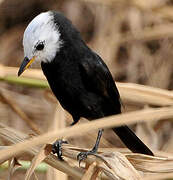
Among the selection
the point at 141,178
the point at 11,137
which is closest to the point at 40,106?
the point at 11,137

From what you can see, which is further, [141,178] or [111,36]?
[111,36]

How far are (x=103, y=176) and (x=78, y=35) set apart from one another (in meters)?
1.01

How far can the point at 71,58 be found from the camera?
2.90 m

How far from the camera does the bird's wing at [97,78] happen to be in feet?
9.62

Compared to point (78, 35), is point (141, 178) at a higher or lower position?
lower

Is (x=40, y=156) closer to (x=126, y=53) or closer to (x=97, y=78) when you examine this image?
(x=97, y=78)

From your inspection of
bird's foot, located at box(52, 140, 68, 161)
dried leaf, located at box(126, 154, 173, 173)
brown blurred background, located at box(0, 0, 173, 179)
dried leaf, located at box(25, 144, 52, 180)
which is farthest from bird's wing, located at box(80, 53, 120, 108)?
brown blurred background, located at box(0, 0, 173, 179)

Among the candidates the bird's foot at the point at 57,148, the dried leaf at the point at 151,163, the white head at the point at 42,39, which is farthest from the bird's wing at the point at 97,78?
the dried leaf at the point at 151,163

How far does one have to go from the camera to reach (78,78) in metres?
2.93

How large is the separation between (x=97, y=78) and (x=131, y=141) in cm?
46

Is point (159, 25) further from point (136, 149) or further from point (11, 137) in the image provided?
point (11, 137)

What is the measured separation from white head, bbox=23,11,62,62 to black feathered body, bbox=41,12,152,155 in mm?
37

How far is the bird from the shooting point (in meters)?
2.83

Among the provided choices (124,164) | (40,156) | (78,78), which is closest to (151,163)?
(124,164)
